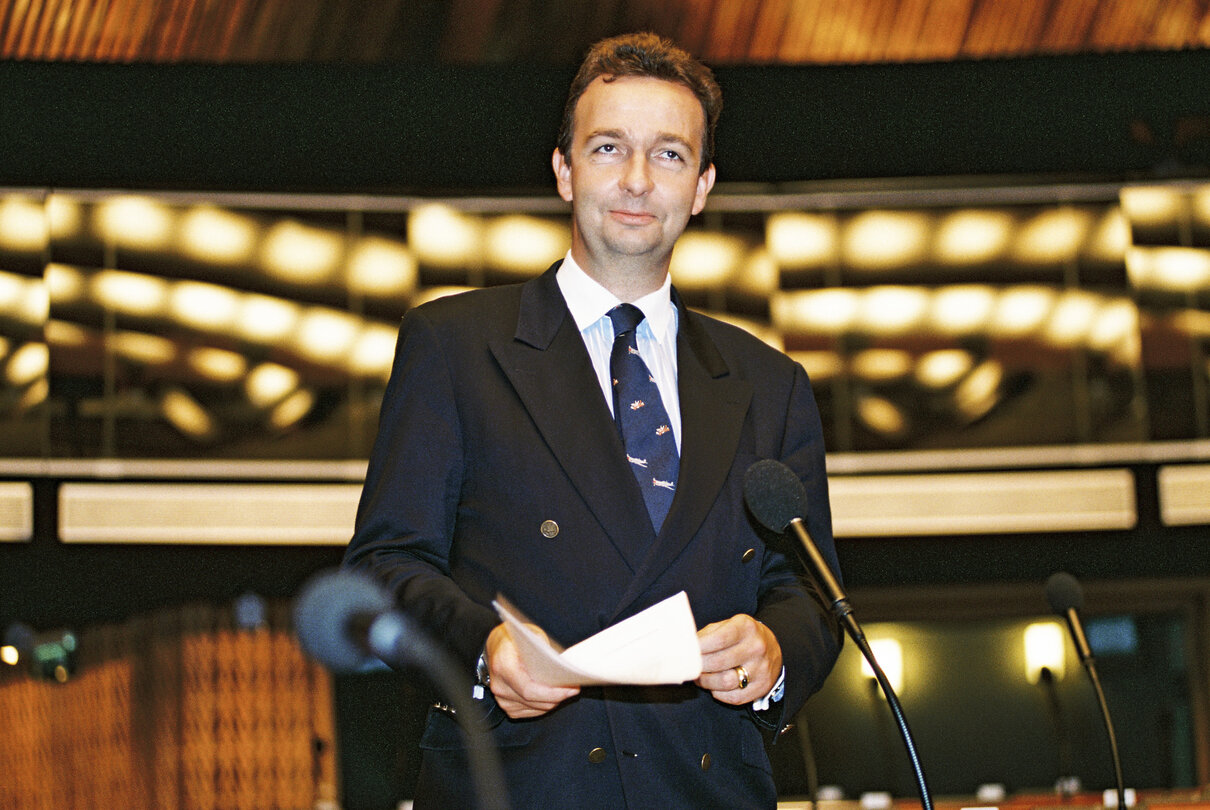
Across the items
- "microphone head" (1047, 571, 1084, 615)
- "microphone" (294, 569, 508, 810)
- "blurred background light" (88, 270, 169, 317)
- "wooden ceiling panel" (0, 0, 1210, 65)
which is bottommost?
"microphone" (294, 569, 508, 810)

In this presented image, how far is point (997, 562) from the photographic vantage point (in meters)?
7.34

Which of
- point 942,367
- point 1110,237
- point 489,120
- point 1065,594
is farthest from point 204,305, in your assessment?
point 1065,594

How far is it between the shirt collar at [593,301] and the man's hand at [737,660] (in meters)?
0.50

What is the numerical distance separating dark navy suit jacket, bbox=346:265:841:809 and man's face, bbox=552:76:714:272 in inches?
5.1

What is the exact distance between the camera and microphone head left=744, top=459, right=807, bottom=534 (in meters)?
1.46

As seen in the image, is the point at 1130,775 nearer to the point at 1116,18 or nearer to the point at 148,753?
the point at 1116,18

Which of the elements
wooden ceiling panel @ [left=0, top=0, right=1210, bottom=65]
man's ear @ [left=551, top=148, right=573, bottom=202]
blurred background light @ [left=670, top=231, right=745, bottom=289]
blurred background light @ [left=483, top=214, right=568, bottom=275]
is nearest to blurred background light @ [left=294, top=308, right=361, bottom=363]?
blurred background light @ [left=483, top=214, right=568, bottom=275]

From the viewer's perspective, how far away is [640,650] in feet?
3.80

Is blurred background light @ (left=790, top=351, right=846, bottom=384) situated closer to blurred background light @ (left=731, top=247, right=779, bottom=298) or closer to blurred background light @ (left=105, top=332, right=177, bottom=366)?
blurred background light @ (left=731, top=247, right=779, bottom=298)

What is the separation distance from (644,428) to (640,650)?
1.67 ft

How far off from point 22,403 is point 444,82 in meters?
2.92

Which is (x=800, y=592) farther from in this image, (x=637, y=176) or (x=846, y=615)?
(x=637, y=176)

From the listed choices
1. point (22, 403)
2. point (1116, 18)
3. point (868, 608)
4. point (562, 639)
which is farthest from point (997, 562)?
point (562, 639)

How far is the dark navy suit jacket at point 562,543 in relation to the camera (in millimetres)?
1451
